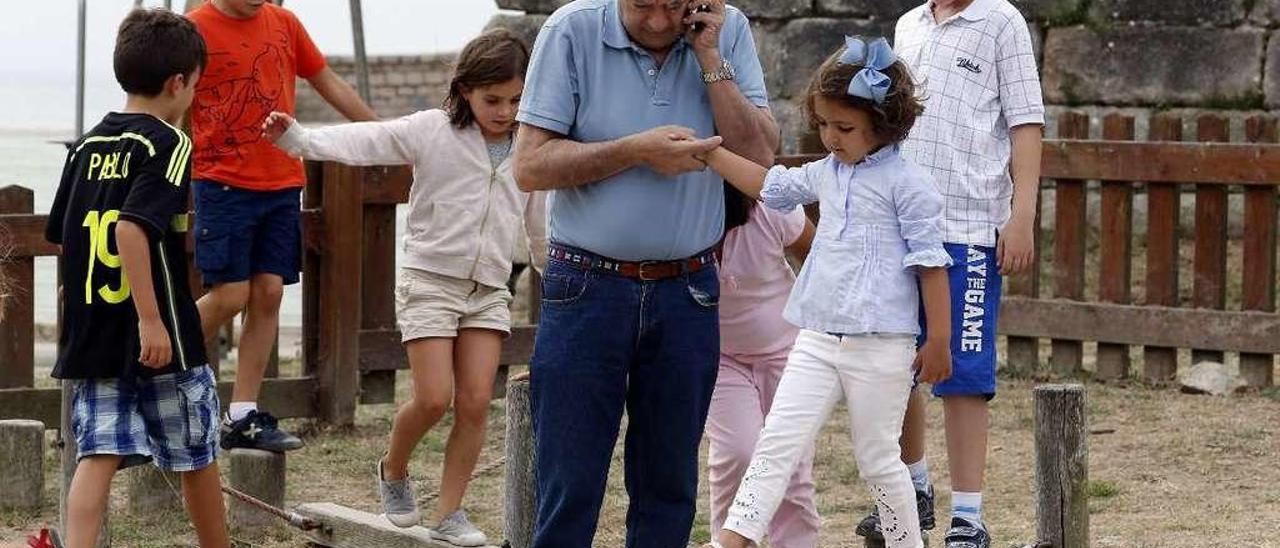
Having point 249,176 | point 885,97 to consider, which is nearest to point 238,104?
point 249,176

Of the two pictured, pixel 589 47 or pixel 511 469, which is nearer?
pixel 589 47

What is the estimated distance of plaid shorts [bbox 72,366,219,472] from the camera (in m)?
4.61

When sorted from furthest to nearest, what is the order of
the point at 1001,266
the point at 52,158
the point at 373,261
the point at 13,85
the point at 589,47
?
1. the point at 13,85
2. the point at 52,158
3. the point at 373,261
4. the point at 1001,266
5. the point at 589,47

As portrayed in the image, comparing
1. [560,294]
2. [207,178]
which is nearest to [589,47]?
[560,294]

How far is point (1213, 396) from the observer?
8062mm

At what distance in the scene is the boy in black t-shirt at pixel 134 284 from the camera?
4.50m

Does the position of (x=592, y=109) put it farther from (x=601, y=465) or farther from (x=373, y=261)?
(x=373, y=261)

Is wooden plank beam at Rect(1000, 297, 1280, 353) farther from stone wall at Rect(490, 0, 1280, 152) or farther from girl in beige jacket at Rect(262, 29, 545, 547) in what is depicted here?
girl in beige jacket at Rect(262, 29, 545, 547)

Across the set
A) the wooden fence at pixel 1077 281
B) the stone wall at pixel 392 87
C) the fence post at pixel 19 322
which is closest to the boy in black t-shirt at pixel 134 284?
the fence post at pixel 19 322

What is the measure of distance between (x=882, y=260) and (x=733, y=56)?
1.79ft

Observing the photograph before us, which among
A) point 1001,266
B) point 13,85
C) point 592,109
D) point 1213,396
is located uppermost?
point 13,85

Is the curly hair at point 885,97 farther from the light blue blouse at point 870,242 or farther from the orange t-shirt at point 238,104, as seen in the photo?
the orange t-shirt at point 238,104

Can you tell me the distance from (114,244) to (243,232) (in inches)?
54.9

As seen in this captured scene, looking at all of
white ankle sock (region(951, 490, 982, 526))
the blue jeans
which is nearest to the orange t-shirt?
the blue jeans
